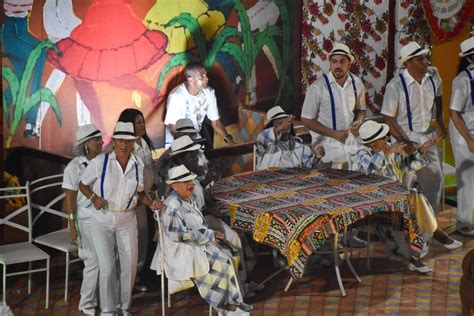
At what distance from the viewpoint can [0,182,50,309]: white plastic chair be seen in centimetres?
948

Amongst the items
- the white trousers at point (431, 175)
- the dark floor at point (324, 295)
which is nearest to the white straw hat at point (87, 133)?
the dark floor at point (324, 295)

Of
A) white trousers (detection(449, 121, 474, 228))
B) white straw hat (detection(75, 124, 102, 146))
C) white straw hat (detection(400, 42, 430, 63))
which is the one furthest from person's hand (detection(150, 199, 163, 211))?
white trousers (detection(449, 121, 474, 228))

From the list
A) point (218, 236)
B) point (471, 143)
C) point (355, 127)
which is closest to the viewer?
point (218, 236)

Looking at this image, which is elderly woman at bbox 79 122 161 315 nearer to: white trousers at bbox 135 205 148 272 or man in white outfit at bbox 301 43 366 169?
white trousers at bbox 135 205 148 272

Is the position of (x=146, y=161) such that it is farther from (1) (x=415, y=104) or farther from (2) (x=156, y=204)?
(1) (x=415, y=104)

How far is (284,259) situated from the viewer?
10367mm

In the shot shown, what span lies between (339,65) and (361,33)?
1783 millimetres

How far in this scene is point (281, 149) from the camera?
1048cm

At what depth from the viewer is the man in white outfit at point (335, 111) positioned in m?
10.7

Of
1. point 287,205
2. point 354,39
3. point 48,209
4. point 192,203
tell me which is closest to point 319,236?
point 287,205

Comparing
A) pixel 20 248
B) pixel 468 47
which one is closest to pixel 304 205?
pixel 20 248

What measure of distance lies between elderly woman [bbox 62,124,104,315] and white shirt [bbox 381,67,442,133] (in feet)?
9.20

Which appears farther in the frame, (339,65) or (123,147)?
(339,65)

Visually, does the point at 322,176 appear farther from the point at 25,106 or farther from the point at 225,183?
the point at 25,106
